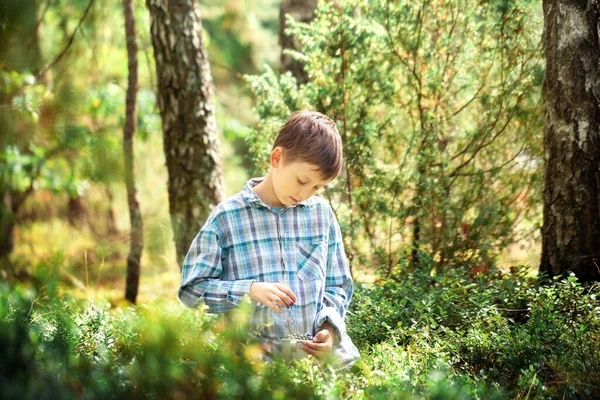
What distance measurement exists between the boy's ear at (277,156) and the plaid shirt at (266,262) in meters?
0.16

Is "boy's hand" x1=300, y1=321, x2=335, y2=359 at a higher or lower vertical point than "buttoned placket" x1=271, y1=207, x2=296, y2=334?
lower

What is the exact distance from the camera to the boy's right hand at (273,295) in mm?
2307

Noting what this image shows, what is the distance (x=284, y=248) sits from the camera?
261cm

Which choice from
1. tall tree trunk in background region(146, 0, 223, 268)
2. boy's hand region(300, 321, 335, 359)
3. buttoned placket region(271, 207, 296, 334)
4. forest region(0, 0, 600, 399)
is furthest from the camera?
tall tree trunk in background region(146, 0, 223, 268)

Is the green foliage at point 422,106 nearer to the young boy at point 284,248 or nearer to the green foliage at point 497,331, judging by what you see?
the green foliage at point 497,331

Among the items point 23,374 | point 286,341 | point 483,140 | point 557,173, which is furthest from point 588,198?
point 23,374

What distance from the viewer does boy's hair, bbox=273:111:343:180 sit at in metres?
2.48

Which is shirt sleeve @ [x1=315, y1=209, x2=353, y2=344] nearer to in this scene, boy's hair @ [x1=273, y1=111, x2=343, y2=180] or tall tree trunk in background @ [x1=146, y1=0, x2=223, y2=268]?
boy's hair @ [x1=273, y1=111, x2=343, y2=180]

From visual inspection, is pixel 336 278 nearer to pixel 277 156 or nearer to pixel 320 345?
pixel 320 345

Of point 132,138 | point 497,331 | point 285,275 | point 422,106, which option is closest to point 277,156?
point 285,275

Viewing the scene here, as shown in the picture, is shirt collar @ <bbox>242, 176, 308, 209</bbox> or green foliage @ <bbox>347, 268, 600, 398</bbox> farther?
shirt collar @ <bbox>242, 176, 308, 209</bbox>

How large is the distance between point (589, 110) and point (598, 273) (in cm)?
87

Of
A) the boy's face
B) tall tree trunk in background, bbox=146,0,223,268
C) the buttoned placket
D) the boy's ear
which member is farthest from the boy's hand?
tall tree trunk in background, bbox=146,0,223,268

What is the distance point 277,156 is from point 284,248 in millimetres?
375
